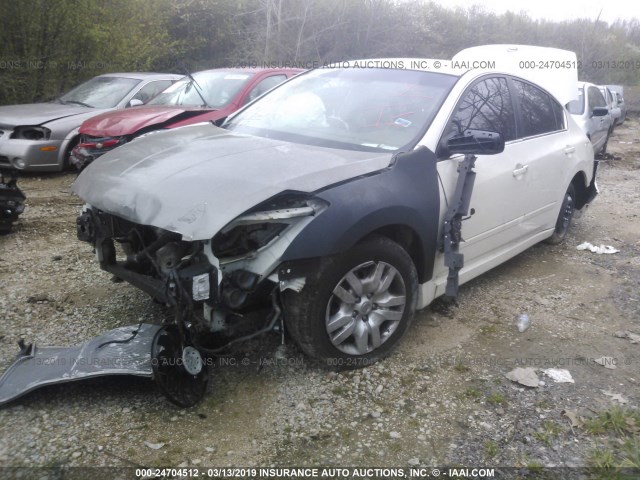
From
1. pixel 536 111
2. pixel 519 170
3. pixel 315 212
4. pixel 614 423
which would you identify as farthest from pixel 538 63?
pixel 315 212

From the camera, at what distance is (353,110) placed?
3.83 meters

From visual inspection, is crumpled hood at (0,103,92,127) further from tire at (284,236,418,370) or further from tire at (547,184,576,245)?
tire at (547,184,576,245)

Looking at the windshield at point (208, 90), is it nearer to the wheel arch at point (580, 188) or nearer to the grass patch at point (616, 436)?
the wheel arch at point (580, 188)

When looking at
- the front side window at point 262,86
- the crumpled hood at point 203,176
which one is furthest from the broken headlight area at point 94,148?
the crumpled hood at point 203,176

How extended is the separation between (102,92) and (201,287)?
712 centimetres

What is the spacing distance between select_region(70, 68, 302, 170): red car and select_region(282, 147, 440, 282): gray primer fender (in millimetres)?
3336

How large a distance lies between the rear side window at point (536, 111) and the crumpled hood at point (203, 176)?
5.66ft

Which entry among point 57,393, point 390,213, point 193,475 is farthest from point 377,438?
point 57,393

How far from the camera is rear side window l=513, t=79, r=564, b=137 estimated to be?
449cm

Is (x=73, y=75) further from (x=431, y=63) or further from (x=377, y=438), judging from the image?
(x=377, y=438)

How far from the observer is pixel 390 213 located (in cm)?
312

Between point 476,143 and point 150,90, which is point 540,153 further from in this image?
point 150,90

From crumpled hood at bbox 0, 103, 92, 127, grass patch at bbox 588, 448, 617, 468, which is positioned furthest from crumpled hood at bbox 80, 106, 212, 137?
grass patch at bbox 588, 448, 617, 468

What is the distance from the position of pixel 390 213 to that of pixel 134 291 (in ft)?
7.11
